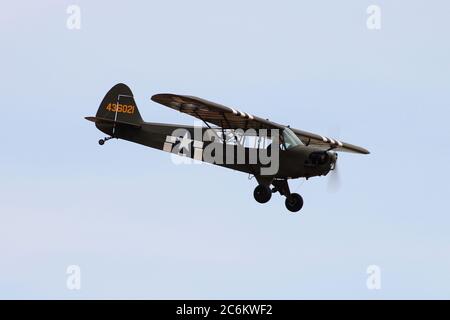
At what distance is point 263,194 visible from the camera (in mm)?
25156

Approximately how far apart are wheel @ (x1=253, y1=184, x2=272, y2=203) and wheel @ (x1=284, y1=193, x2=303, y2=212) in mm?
710

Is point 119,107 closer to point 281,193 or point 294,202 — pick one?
point 281,193

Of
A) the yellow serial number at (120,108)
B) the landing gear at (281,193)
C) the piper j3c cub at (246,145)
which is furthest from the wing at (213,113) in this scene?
the yellow serial number at (120,108)

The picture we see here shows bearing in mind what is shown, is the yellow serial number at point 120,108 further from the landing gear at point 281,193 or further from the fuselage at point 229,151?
the landing gear at point 281,193

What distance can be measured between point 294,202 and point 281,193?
44 centimetres

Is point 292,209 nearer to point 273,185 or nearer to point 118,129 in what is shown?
point 273,185

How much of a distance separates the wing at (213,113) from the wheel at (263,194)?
158 centimetres

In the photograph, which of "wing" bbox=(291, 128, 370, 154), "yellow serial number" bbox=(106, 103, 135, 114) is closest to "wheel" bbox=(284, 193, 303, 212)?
"wing" bbox=(291, 128, 370, 154)

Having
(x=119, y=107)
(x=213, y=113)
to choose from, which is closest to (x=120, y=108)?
(x=119, y=107)

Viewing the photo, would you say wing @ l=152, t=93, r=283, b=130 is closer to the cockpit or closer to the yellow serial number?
the cockpit

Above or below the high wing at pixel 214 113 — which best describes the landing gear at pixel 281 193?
below

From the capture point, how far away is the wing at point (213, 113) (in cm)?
2438

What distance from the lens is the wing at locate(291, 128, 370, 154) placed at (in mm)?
27359
